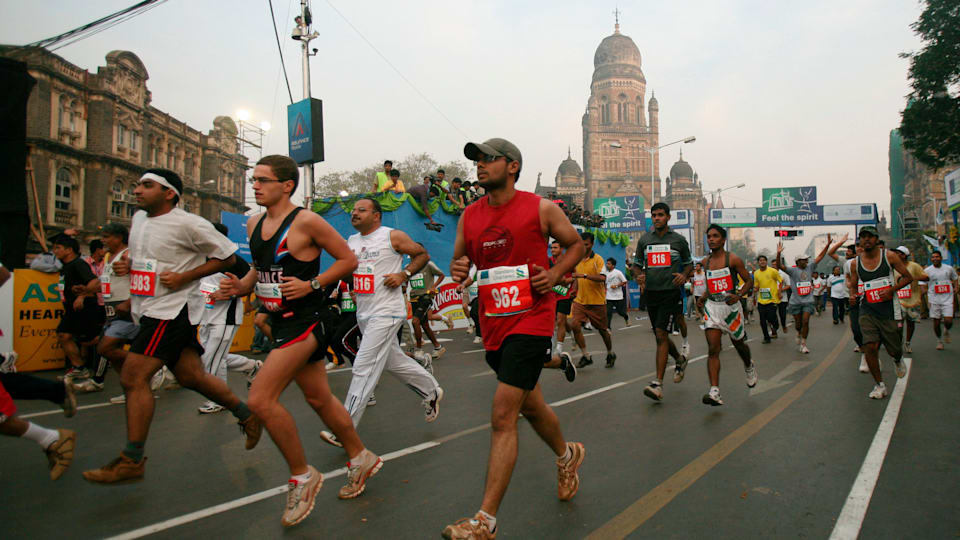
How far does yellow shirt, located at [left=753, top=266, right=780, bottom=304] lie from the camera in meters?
12.3

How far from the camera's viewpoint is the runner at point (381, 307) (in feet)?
14.8

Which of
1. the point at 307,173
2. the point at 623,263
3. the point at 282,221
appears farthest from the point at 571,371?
the point at 623,263

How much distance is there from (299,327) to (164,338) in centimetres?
103

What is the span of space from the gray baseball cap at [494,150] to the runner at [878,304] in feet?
17.0

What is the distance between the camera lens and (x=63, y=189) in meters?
34.9

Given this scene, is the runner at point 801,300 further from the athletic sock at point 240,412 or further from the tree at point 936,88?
the tree at point 936,88

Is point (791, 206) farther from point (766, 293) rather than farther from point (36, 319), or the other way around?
point (36, 319)

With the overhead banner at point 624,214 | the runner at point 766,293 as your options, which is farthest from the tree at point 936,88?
the runner at point 766,293

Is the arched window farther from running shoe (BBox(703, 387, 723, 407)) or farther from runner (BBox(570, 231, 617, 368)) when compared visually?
running shoe (BBox(703, 387, 723, 407))

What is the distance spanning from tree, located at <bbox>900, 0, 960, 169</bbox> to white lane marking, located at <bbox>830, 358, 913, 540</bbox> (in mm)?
32685

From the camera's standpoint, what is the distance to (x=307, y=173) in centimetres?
1603

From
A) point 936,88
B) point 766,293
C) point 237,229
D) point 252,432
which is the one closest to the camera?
point 252,432

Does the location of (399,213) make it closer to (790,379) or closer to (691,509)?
(790,379)

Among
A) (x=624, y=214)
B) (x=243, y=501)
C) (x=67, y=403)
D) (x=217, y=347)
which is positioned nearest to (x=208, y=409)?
(x=217, y=347)
